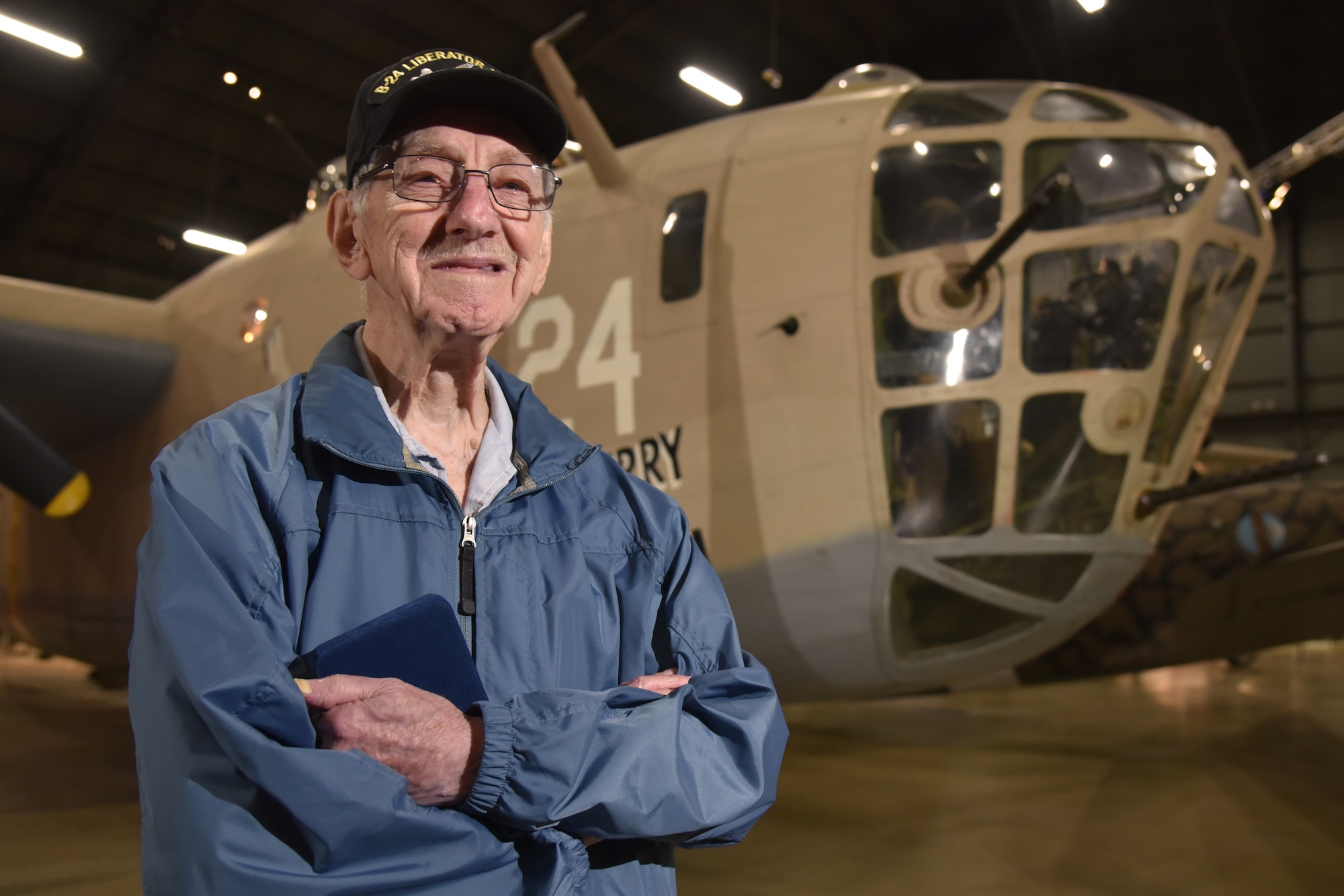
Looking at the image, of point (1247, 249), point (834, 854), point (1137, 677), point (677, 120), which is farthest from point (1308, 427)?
point (834, 854)

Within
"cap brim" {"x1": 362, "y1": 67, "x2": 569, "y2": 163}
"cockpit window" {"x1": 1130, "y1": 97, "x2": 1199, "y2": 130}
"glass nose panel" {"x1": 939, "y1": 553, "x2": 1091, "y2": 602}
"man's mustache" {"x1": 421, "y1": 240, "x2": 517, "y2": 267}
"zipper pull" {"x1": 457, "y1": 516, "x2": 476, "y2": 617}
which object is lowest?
"glass nose panel" {"x1": 939, "y1": 553, "x2": 1091, "y2": 602}

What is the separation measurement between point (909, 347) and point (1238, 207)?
1.91m

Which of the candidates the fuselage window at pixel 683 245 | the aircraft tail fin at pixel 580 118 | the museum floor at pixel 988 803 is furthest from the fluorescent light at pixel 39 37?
the fuselage window at pixel 683 245

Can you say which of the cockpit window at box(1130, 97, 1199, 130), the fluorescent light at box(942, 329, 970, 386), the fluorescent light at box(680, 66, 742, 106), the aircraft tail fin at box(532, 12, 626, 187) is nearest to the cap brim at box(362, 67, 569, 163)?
the fluorescent light at box(942, 329, 970, 386)

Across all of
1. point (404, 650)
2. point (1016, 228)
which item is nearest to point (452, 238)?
point (404, 650)

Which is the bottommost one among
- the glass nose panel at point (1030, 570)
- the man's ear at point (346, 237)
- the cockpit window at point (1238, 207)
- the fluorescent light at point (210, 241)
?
the glass nose panel at point (1030, 570)

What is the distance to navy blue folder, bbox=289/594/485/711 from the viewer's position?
4.20 feet

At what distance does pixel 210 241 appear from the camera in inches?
846

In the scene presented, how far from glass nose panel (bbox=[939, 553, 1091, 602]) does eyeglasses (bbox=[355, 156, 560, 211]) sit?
2.99 metres

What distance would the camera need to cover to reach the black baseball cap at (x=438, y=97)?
59.4 inches

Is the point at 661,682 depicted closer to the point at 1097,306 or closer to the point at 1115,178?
the point at 1097,306

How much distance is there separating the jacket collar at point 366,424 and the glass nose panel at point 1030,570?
109 inches

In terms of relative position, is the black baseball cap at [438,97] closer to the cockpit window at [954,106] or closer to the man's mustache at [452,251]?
the man's mustache at [452,251]

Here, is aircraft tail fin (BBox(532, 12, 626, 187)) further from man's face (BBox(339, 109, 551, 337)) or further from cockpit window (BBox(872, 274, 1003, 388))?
man's face (BBox(339, 109, 551, 337))
